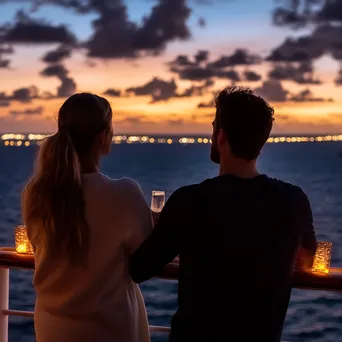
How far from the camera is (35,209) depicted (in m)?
1.68

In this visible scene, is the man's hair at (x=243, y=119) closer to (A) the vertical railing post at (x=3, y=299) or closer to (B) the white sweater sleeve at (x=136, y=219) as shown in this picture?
(B) the white sweater sleeve at (x=136, y=219)

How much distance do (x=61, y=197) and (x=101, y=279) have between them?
0.80 ft

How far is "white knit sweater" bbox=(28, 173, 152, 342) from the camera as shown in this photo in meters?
1.67

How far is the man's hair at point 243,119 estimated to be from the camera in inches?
58.3

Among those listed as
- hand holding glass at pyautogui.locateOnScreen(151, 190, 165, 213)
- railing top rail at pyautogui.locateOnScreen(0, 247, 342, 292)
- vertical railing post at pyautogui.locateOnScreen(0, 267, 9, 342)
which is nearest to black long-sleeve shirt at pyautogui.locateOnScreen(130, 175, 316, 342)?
railing top rail at pyautogui.locateOnScreen(0, 247, 342, 292)

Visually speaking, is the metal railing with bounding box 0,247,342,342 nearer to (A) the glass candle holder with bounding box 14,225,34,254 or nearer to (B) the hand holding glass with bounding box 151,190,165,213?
(A) the glass candle holder with bounding box 14,225,34,254

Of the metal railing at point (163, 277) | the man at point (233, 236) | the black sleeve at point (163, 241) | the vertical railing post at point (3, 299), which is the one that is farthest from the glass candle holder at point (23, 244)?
the man at point (233, 236)

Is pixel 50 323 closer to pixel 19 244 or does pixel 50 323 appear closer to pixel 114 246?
pixel 114 246

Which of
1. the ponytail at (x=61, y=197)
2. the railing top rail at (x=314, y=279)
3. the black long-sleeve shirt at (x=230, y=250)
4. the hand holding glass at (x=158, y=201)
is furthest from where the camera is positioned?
the hand holding glass at (x=158, y=201)

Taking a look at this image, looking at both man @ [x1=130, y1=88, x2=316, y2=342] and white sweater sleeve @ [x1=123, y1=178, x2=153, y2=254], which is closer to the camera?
man @ [x1=130, y1=88, x2=316, y2=342]

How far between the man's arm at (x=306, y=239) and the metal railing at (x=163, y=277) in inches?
1.3

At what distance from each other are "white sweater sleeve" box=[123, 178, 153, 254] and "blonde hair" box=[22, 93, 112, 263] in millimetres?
115

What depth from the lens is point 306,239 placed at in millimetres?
1655

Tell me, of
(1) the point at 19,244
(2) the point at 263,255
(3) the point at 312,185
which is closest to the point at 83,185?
Result: (2) the point at 263,255
